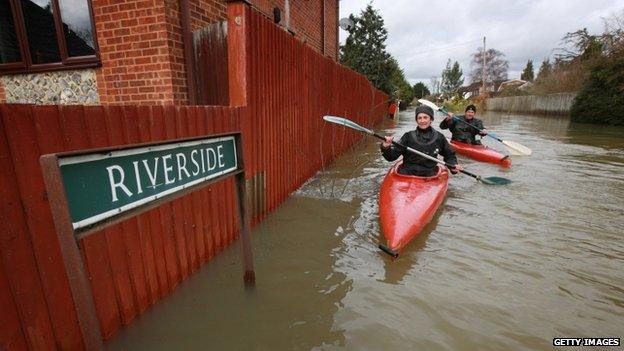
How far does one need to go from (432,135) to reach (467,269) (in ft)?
8.49

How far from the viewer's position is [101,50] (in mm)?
4551

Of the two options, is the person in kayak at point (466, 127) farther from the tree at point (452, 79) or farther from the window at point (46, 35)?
the tree at point (452, 79)

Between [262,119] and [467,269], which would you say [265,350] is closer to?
[467,269]

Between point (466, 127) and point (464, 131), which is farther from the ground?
point (466, 127)

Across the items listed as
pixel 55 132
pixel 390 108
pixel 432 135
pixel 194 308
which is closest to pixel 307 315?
pixel 194 308

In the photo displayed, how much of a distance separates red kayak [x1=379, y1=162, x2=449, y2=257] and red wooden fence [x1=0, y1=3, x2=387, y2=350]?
162cm

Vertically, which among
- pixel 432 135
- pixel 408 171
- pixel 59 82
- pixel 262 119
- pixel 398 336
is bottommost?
pixel 398 336

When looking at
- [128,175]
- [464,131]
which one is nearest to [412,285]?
[128,175]

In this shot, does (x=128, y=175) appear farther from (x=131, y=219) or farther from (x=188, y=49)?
(x=188, y=49)

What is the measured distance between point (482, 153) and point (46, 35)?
9.11 m

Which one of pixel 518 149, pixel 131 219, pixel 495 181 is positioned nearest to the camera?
pixel 131 219

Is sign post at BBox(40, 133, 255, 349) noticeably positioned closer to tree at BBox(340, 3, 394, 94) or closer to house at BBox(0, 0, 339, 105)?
house at BBox(0, 0, 339, 105)

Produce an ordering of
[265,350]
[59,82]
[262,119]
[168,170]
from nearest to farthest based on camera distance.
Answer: [168,170], [265,350], [262,119], [59,82]

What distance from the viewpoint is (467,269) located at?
3.65 metres
